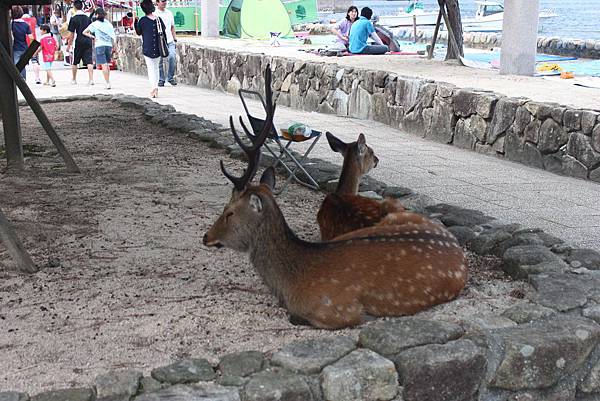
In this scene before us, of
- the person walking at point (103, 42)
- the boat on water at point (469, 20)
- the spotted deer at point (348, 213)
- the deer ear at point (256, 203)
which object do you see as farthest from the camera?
the boat on water at point (469, 20)

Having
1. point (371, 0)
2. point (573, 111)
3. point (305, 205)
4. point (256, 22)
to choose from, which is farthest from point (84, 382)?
point (371, 0)

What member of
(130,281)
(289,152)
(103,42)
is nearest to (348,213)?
(130,281)

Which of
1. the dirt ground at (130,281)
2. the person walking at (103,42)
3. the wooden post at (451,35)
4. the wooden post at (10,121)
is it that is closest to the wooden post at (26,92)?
the wooden post at (10,121)

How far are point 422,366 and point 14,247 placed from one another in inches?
92.8

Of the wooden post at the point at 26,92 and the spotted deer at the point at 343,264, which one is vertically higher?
the wooden post at the point at 26,92

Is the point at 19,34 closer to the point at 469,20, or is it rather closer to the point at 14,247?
the point at 14,247

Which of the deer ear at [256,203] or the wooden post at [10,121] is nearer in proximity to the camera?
the deer ear at [256,203]

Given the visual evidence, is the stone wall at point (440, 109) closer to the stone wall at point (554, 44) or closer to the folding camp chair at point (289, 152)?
the folding camp chair at point (289, 152)

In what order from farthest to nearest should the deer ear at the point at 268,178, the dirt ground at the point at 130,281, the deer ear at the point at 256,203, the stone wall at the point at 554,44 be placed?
the stone wall at the point at 554,44, the deer ear at the point at 268,178, the deer ear at the point at 256,203, the dirt ground at the point at 130,281

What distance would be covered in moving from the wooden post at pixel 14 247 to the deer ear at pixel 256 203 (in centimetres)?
138

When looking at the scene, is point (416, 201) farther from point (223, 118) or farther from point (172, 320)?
point (223, 118)

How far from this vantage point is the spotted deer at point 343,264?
12.0ft

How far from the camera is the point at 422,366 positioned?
10.6 feet

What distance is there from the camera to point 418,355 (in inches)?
129
